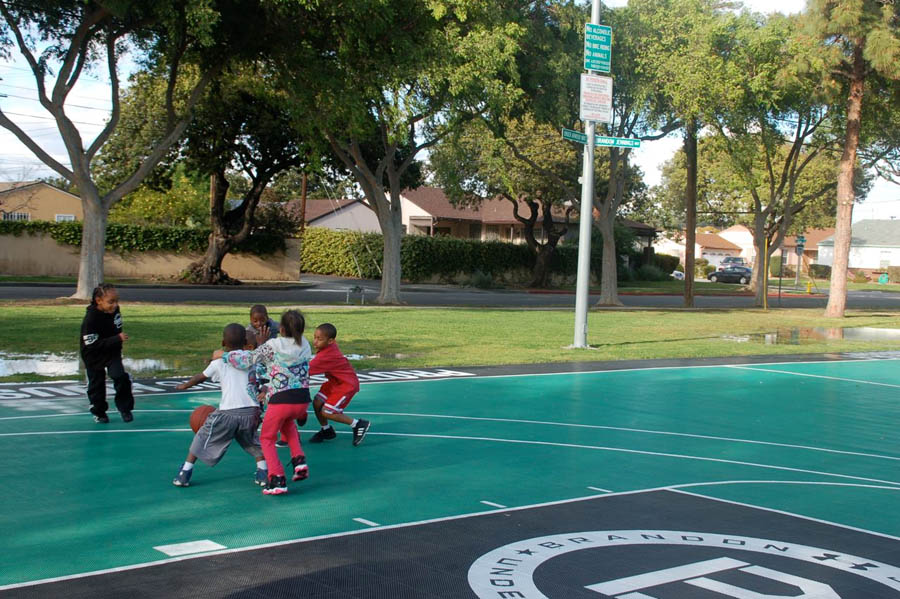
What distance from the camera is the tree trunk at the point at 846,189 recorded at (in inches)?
1335

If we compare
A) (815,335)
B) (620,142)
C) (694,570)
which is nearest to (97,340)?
(694,570)

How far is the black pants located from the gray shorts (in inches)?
119

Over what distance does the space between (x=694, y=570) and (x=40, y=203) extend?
221 ft

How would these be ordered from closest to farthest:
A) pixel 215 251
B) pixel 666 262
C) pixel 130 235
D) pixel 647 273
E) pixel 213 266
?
pixel 213 266
pixel 215 251
pixel 130 235
pixel 647 273
pixel 666 262

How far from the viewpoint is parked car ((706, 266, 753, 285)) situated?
75.6m

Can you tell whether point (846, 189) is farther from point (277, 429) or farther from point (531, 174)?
point (277, 429)

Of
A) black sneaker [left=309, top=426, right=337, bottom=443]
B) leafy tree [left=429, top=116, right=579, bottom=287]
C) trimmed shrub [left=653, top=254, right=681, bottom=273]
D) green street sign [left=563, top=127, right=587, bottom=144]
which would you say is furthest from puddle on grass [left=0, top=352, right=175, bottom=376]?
trimmed shrub [left=653, top=254, right=681, bottom=273]

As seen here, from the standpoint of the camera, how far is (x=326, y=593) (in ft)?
18.0

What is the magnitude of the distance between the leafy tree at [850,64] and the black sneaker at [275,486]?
2938 centimetres

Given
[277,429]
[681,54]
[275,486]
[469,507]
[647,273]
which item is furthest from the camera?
[647,273]

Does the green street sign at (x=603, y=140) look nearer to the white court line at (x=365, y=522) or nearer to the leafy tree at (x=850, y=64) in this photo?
the white court line at (x=365, y=522)

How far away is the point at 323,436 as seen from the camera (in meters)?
10.2

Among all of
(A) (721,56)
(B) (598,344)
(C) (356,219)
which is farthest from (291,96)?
(C) (356,219)

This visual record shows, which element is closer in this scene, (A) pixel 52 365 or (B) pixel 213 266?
(A) pixel 52 365
